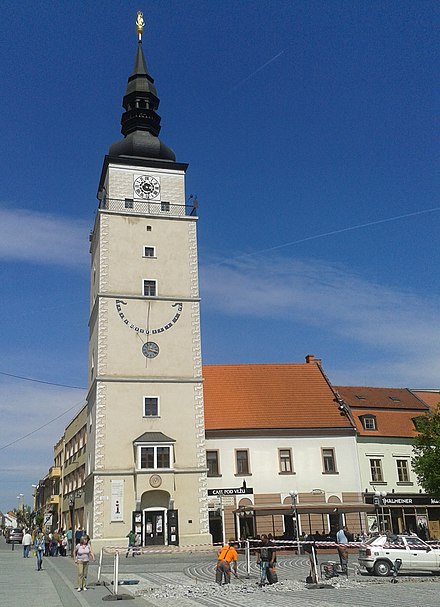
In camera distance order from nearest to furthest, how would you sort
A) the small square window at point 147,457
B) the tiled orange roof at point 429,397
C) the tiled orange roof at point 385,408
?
1. the small square window at point 147,457
2. the tiled orange roof at point 385,408
3. the tiled orange roof at point 429,397

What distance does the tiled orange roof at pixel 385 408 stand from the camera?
144 feet

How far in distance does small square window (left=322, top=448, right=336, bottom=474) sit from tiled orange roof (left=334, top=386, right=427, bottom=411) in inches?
164

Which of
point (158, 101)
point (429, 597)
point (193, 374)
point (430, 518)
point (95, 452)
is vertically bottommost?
point (429, 597)

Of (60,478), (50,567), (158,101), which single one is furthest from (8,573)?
(60,478)

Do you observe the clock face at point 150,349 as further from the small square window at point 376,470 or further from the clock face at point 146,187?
the small square window at point 376,470

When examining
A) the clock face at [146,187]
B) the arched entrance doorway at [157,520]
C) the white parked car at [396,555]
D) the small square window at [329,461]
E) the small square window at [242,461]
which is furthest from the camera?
the clock face at [146,187]

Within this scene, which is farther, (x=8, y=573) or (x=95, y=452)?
→ (x=95, y=452)

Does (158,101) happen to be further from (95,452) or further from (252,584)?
(252,584)

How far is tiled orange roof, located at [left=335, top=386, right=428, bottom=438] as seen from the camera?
4403cm

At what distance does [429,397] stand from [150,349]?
2454cm

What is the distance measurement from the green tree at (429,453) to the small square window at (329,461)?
5.81m

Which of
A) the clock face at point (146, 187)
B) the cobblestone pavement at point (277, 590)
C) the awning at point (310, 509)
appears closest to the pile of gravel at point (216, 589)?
the cobblestone pavement at point (277, 590)

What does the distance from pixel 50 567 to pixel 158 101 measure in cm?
3057

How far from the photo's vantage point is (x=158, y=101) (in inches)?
1753
